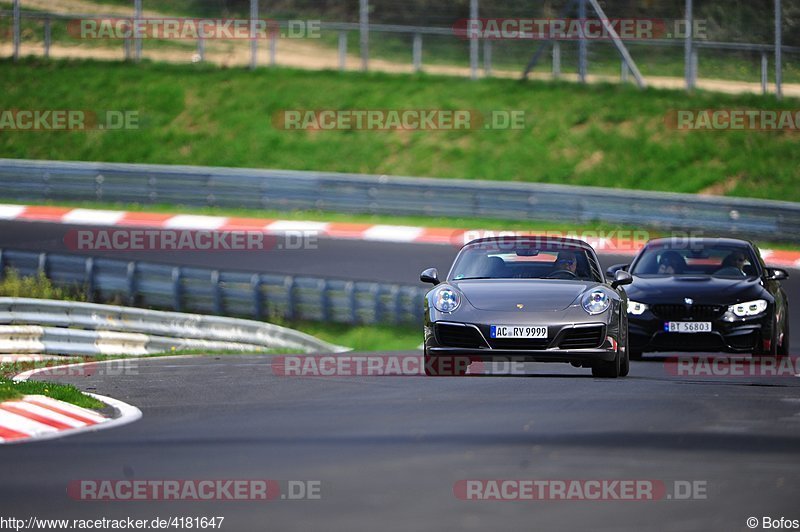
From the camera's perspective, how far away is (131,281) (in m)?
21.5

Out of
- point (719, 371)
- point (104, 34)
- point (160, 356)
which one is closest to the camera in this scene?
point (719, 371)

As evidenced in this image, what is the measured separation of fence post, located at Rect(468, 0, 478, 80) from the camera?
112ft

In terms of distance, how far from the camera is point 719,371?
595 inches

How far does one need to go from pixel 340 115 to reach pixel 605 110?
6323mm

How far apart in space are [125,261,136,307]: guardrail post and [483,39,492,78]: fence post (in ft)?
51.3

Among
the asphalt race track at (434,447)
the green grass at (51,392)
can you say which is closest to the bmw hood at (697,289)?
the asphalt race track at (434,447)

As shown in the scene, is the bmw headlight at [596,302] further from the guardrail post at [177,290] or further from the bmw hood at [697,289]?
the guardrail post at [177,290]

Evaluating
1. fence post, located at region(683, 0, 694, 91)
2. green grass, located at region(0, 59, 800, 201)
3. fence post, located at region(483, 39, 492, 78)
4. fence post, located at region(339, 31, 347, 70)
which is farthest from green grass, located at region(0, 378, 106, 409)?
fence post, located at region(339, 31, 347, 70)

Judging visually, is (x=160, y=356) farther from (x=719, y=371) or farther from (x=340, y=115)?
(x=340, y=115)

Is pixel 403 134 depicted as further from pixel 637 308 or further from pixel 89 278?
pixel 637 308

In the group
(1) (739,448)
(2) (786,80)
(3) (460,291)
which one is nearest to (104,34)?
(2) (786,80)

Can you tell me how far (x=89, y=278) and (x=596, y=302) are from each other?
35.3 ft

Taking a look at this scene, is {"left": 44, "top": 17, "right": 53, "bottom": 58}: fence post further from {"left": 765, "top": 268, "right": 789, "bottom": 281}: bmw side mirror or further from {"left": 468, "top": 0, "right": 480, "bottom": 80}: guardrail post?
{"left": 765, "top": 268, "right": 789, "bottom": 281}: bmw side mirror

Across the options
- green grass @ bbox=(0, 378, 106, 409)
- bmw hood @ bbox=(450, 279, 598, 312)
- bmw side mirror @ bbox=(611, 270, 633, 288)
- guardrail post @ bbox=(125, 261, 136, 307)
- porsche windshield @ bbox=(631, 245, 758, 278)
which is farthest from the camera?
guardrail post @ bbox=(125, 261, 136, 307)
